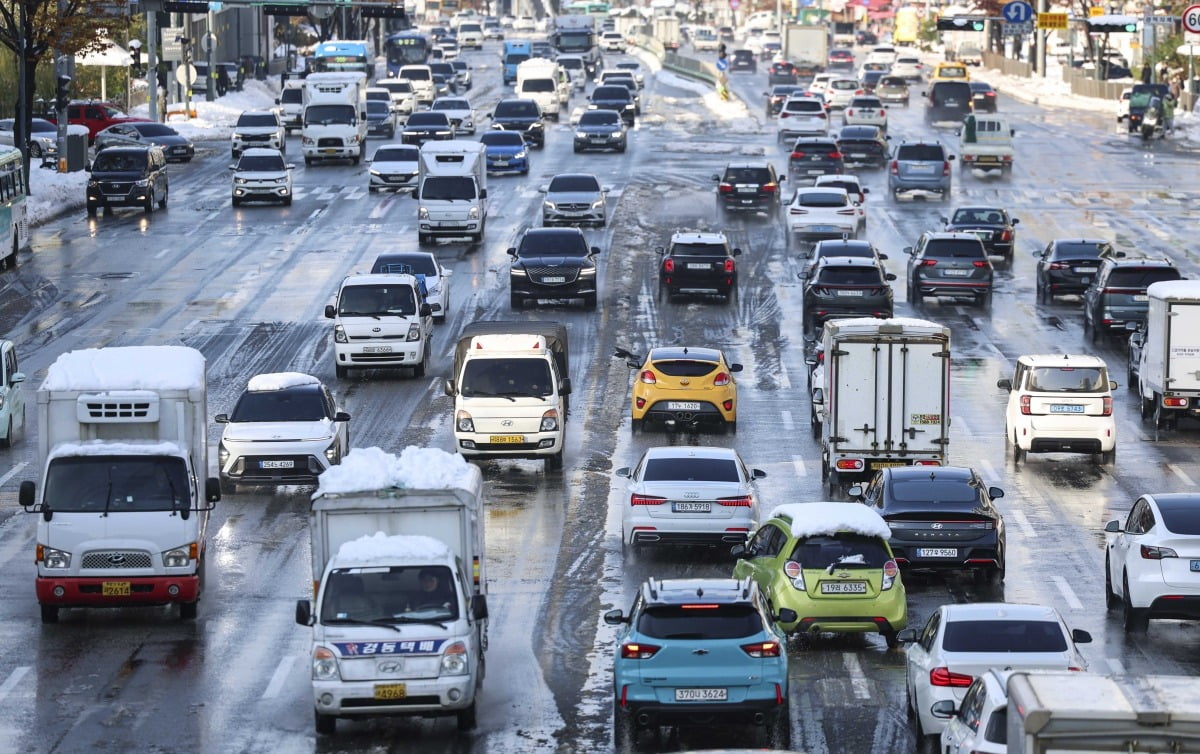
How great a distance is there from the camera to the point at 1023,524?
28.1m

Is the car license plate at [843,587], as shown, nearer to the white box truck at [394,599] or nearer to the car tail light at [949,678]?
the white box truck at [394,599]

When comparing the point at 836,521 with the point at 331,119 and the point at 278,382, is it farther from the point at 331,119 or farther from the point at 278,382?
the point at 331,119

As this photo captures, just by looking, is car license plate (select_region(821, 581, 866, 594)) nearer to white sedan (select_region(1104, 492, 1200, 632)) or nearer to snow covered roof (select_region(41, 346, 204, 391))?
white sedan (select_region(1104, 492, 1200, 632))

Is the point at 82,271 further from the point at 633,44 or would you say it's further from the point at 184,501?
the point at 633,44

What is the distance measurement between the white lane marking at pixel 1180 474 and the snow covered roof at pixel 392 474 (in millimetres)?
13317

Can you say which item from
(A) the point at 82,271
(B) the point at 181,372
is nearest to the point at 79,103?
(A) the point at 82,271

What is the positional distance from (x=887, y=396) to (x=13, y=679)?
1271 centimetres

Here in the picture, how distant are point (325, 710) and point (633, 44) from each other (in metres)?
142

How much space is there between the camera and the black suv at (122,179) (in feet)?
205

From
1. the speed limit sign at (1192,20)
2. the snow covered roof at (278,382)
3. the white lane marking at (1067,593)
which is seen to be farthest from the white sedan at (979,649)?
the speed limit sign at (1192,20)

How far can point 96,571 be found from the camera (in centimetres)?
2278

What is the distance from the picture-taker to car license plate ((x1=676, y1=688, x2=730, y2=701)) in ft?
58.6

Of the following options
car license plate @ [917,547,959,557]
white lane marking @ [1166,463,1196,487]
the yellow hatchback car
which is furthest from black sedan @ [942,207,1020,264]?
car license plate @ [917,547,959,557]

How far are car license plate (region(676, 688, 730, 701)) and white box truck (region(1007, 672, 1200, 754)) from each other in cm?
633
